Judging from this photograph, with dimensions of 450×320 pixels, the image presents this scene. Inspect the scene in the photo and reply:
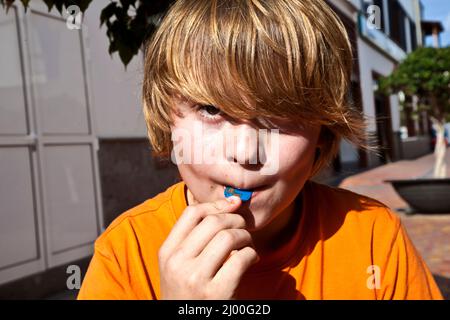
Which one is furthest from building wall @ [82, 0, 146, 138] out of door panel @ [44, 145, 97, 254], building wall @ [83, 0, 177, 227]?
door panel @ [44, 145, 97, 254]

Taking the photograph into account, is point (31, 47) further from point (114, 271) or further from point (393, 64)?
point (393, 64)

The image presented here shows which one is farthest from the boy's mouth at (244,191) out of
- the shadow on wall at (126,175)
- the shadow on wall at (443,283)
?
the shadow on wall at (126,175)

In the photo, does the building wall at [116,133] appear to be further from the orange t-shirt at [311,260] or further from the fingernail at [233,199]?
the fingernail at [233,199]

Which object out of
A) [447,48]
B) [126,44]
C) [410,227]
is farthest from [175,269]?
[447,48]

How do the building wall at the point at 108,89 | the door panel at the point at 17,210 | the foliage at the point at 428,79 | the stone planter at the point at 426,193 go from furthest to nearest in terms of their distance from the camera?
1. the foliage at the point at 428,79
2. the stone planter at the point at 426,193
3. the building wall at the point at 108,89
4. the door panel at the point at 17,210

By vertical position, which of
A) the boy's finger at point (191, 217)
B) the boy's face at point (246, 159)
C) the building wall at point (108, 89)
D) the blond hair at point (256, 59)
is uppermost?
the building wall at point (108, 89)

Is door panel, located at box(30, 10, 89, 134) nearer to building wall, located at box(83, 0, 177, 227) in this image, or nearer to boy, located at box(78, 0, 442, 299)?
building wall, located at box(83, 0, 177, 227)

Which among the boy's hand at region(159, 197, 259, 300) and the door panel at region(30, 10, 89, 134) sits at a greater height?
the door panel at region(30, 10, 89, 134)

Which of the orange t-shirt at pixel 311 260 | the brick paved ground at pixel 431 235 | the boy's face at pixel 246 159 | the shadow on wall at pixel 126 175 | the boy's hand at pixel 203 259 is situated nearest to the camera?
the boy's hand at pixel 203 259

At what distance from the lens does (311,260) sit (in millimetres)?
978

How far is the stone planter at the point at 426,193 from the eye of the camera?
19.7 ft

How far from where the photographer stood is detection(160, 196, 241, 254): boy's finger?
681 millimetres

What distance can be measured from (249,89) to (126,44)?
0.96 meters

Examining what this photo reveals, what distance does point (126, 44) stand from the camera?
1655 millimetres
